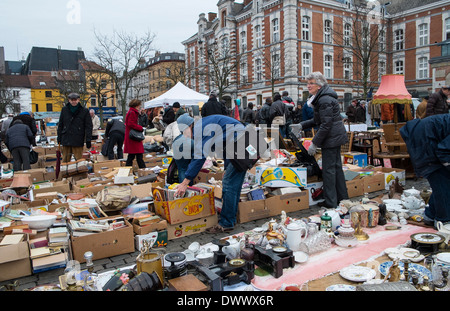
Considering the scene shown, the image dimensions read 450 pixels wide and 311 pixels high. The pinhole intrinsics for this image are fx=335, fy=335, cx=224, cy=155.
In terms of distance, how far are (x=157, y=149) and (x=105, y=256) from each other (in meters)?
6.07

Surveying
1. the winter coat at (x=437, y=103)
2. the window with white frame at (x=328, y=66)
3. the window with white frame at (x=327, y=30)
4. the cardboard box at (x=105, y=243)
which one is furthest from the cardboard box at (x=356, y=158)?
the window with white frame at (x=327, y=30)

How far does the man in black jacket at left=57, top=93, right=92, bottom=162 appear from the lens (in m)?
6.63

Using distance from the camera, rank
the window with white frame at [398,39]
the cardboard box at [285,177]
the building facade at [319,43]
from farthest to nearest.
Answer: the window with white frame at [398,39]
the building facade at [319,43]
the cardboard box at [285,177]

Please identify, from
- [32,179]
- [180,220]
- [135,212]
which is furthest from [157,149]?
[180,220]

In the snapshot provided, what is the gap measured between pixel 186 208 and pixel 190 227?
281mm

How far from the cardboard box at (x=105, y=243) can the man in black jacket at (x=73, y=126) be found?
11.6 feet

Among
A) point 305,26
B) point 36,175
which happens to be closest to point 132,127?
point 36,175

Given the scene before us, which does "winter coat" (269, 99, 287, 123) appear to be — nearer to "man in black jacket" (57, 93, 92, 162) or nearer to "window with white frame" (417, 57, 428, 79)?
"man in black jacket" (57, 93, 92, 162)

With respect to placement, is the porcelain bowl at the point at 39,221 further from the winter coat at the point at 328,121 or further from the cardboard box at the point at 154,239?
the winter coat at the point at 328,121

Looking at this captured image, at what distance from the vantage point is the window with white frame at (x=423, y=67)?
112ft

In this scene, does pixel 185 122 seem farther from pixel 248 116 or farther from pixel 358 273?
pixel 248 116

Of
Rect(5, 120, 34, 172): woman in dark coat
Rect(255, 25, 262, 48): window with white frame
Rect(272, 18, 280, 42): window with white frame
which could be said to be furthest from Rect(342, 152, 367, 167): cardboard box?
Rect(255, 25, 262, 48): window with white frame

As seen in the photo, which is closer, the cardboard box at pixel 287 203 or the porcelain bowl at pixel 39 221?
the porcelain bowl at pixel 39 221

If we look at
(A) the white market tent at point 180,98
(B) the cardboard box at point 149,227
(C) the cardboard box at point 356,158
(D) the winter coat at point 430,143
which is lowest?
(B) the cardboard box at point 149,227
